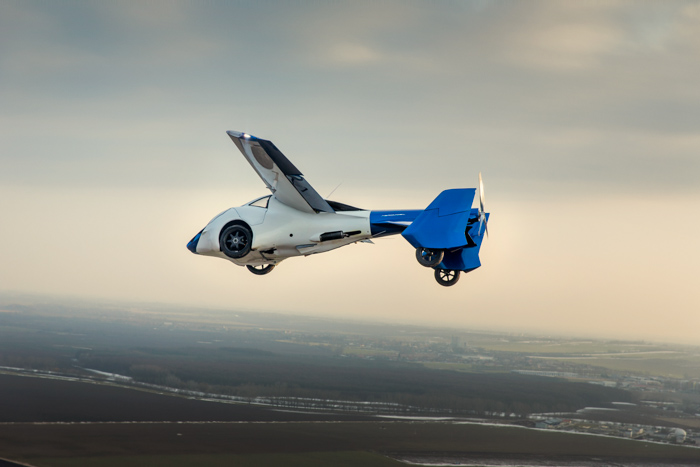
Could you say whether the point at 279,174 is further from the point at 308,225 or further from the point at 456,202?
the point at 456,202

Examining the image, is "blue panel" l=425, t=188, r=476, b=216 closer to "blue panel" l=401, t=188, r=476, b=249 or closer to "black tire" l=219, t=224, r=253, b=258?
"blue panel" l=401, t=188, r=476, b=249

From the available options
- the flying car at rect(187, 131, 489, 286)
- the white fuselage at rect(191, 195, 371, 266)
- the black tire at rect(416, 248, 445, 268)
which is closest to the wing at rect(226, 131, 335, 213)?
the flying car at rect(187, 131, 489, 286)

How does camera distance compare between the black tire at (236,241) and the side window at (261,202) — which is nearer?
the black tire at (236,241)

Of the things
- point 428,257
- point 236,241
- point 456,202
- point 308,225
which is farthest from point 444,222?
point 236,241

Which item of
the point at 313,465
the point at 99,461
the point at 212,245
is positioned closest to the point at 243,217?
the point at 212,245

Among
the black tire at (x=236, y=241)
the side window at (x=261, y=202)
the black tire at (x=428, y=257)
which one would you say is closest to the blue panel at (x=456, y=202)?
the black tire at (x=428, y=257)

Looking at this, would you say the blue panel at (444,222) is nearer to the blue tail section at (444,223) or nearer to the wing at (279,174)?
the blue tail section at (444,223)
